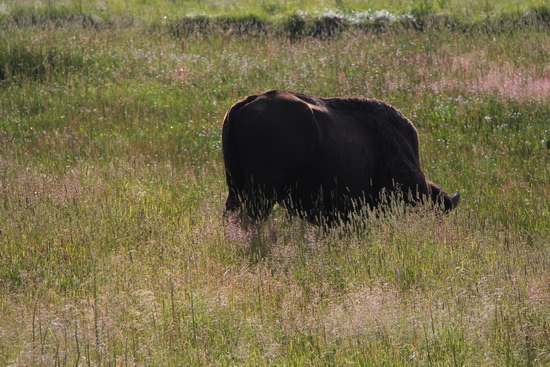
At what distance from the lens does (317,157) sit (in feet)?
25.3

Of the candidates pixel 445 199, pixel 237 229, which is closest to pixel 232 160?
pixel 237 229

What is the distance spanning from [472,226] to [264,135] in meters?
2.35

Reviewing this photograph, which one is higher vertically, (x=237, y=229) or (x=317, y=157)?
(x=317, y=157)

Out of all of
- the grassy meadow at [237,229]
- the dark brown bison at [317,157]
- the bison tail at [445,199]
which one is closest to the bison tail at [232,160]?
the dark brown bison at [317,157]

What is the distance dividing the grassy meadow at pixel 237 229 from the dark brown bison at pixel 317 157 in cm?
32

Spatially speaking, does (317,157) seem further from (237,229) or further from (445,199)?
(445,199)

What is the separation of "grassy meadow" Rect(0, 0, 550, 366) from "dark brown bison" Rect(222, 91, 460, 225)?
318mm

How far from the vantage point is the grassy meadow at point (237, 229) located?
5.31m

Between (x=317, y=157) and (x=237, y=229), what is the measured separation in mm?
1049

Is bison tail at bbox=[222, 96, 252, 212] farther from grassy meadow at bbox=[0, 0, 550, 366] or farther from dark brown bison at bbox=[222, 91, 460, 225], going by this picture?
grassy meadow at bbox=[0, 0, 550, 366]

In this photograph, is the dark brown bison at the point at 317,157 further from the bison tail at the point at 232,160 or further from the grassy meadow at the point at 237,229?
the grassy meadow at the point at 237,229

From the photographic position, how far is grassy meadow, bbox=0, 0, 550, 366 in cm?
531

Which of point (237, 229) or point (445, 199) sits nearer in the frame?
point (237, 229)

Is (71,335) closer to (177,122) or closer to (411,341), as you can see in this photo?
(411,341)
